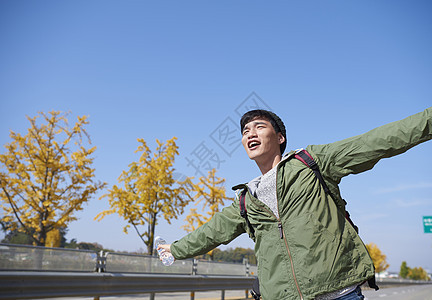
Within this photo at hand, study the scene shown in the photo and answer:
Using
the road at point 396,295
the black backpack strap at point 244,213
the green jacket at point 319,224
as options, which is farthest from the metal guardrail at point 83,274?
the road at point 396,295

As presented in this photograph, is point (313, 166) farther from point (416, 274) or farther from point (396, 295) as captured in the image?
point (416, 274)

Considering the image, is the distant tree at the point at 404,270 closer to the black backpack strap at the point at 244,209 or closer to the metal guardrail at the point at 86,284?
the metal guardrail at the point at 86,284

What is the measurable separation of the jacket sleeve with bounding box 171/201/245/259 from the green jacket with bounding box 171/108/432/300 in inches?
14.2

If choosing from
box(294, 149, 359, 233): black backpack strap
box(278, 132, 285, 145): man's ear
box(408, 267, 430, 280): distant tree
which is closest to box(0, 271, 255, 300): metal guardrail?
box(278, 132, 285, 145): man's ear

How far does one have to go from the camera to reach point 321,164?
2027mm

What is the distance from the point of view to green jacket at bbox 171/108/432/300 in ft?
6.00

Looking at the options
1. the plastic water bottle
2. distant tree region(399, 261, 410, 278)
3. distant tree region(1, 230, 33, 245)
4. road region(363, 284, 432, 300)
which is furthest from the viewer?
distant tree region(399, 261, 410, 278)

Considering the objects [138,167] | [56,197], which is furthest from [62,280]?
[138,167]

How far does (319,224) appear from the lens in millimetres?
1957

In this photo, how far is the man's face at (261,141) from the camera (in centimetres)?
238

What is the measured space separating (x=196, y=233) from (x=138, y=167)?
18.1 metres

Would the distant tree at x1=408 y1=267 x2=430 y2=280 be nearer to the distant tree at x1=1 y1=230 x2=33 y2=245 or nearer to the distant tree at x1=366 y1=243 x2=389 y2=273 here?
the distant tree at x1=366 y1=243 x2=389 y2=273

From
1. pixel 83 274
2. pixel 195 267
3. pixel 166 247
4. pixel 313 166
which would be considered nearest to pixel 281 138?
pixel 313 166

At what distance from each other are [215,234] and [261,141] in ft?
2.50
